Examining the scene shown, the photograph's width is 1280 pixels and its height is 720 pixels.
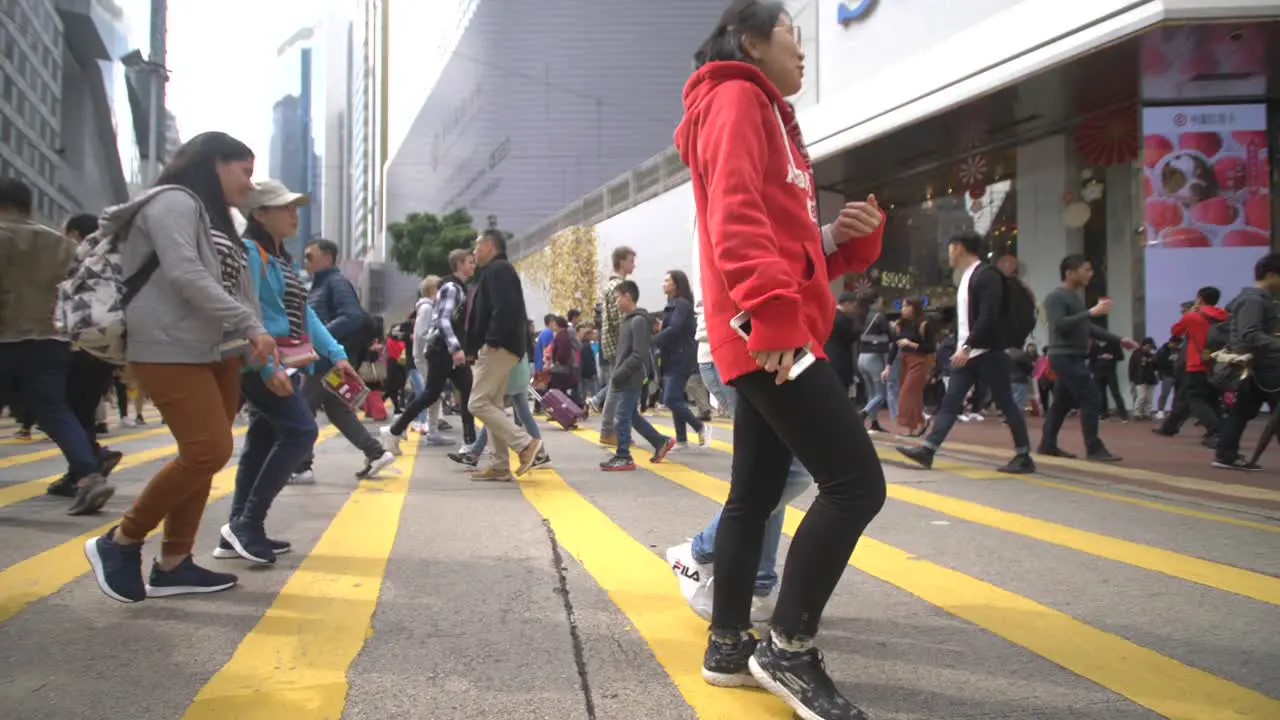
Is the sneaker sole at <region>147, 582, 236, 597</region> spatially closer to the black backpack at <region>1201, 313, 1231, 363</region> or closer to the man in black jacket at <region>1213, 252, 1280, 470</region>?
the man in black jacket at <region>1213, 252, 1280, 470</region>

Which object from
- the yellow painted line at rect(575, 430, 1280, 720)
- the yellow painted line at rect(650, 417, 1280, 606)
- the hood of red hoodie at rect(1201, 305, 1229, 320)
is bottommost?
the yellow painted line at rect(575, 430, 1280, 720)

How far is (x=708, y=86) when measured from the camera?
244 cm

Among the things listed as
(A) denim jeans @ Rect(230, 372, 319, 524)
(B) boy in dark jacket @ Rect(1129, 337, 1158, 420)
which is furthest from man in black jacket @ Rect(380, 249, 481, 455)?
(B) boy in dark jacket @ Rect(1129, 337, 1158, 420)

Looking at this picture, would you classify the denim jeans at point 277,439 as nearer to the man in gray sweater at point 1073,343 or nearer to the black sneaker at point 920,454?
the black sneaker at point 920,454

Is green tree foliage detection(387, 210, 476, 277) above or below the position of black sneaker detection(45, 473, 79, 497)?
above

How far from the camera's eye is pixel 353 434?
22.0ft

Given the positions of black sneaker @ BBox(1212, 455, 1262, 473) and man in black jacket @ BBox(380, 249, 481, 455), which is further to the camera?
man in black jacket @ BBox(380, 249, 481, 455)

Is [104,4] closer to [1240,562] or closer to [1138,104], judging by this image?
[1138,104]

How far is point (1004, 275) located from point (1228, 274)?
709 cm

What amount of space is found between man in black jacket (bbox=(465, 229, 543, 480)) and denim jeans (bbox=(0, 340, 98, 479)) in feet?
7.86

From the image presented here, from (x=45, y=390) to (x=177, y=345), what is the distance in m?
2.80

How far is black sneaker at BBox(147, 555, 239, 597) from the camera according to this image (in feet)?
11.4

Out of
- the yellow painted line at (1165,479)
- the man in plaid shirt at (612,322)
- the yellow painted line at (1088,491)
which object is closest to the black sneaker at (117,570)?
the yellow painted line at (1088,491)

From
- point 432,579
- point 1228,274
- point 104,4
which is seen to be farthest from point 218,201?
point 104,4
